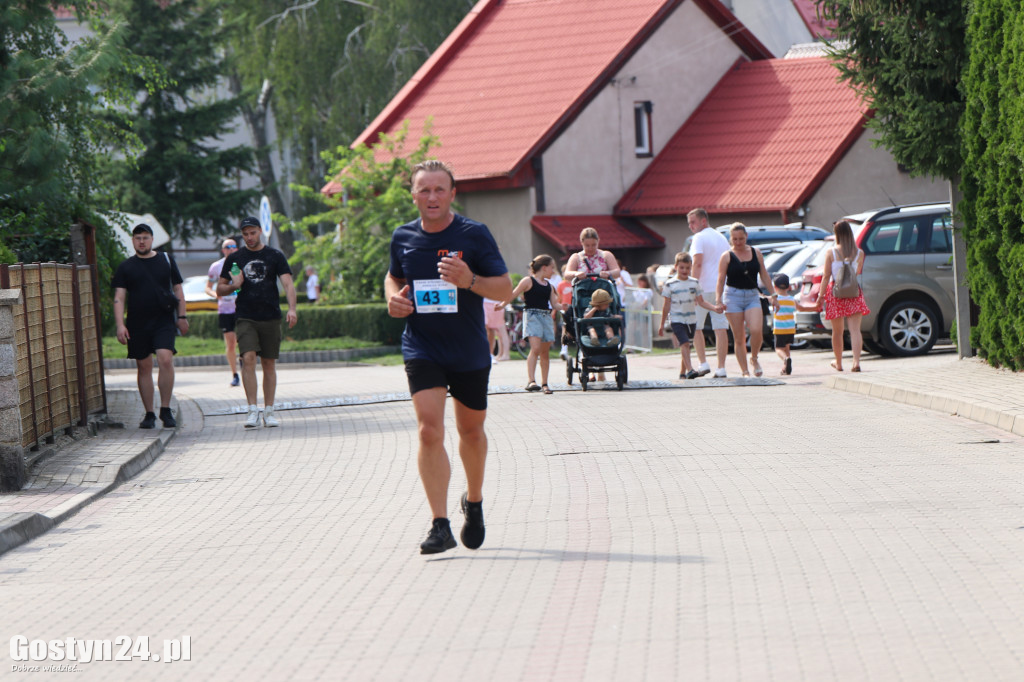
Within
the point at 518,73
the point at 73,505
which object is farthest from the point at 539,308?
the point at 518,73

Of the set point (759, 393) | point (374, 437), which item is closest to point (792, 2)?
point (759, 393)

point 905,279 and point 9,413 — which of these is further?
point 905,279

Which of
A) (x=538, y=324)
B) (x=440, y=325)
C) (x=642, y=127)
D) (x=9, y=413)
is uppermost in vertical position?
(x=642, y=127)

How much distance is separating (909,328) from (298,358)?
12.6 m

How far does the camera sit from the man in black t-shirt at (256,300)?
47.2 feet

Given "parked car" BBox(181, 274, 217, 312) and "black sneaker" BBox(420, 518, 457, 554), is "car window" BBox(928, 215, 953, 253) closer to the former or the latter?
"black sneaker" BBox(420, 518, 457, 554)

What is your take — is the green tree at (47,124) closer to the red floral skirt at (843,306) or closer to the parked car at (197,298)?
the red floral skirt at (843,306)

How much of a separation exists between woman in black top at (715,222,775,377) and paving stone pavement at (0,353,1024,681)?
A: 15.3 ft

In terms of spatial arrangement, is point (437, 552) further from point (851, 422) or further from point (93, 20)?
point (93, 20)

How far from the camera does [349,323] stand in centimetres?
3164

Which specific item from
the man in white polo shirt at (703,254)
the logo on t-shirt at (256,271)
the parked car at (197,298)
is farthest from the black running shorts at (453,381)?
the parked car at (197,298)

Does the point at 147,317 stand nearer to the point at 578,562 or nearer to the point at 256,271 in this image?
the point at 256,271

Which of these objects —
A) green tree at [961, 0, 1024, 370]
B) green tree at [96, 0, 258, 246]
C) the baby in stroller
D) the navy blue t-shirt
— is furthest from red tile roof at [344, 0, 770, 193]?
the navy blue t-shirt

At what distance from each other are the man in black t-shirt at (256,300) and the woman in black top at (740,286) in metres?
5.54
